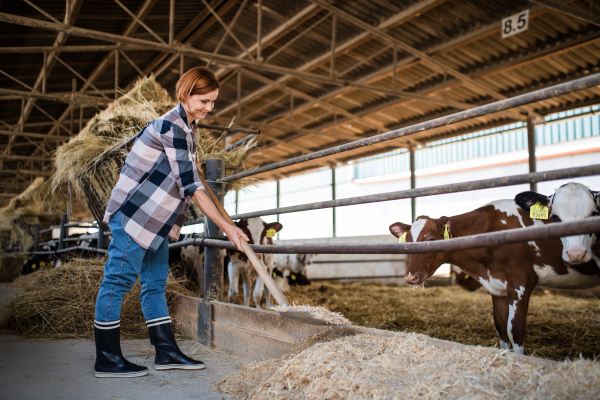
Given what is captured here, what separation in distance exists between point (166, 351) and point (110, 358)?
291mm

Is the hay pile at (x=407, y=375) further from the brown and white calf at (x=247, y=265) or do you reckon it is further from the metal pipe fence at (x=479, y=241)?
the brown and white calf at (x=247, y=265)

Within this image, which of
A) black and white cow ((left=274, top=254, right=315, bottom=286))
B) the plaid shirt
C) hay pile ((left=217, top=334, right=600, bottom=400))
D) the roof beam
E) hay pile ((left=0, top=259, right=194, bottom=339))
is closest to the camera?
hay pile ((left=217, top=334, right=600, bottom=400))

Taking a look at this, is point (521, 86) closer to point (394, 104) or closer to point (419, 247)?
point (394, 104)

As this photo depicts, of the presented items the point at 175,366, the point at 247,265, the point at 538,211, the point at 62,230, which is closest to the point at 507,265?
the point at 538,211

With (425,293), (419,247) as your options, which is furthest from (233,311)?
(425,293)

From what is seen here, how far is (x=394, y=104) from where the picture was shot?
35.2ft

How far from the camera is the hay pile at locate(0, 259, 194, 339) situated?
313cm

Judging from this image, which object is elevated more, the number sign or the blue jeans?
the number sign

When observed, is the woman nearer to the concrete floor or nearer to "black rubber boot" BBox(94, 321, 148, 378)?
"black rubber boot" BBox(94, 321, 148, 378)

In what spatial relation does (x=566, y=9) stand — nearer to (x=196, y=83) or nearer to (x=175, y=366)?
(x=196, y=83)

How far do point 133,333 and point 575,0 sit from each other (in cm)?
730

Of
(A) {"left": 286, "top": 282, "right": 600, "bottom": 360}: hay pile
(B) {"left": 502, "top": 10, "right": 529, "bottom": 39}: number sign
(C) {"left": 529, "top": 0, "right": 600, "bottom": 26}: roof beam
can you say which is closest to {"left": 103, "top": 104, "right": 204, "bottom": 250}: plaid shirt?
(A) {"left": 286, "top": 282, "right": 600, "bottom": 360}: hay pile

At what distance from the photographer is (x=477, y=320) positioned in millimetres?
4617

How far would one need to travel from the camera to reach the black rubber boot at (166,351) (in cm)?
223
